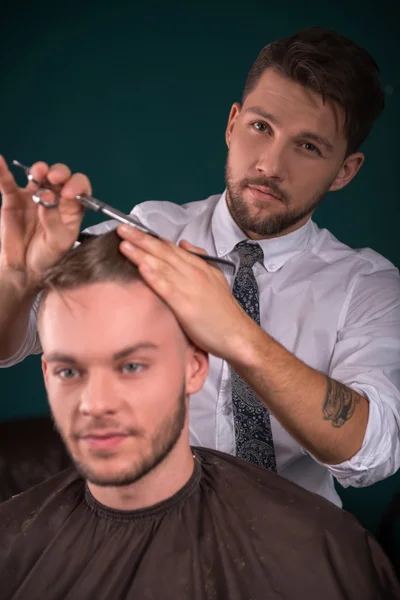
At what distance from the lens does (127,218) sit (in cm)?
161

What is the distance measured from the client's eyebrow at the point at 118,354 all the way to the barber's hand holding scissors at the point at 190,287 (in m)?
0.10

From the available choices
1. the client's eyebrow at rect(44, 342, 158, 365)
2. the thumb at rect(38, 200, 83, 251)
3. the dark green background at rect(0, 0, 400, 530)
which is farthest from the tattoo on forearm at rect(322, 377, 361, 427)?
the dark green background at rect(0, 0, 400, 530)

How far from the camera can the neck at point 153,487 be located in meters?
1.70

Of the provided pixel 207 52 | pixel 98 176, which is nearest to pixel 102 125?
pixel 98 176

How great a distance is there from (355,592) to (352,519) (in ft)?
0.63

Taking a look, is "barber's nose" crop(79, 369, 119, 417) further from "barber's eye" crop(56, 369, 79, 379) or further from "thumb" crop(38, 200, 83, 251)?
"thumb" crop(38, 200, 83, 251)

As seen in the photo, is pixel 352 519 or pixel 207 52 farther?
pixel 207 52

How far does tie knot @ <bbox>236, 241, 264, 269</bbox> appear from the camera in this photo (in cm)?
250

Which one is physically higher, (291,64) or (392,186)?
(291,64)

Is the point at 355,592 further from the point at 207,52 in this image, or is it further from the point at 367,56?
the point at 207,52

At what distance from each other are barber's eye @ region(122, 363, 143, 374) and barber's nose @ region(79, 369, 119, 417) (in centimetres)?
4

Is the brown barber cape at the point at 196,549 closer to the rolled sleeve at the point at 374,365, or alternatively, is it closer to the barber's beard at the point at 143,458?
the barber's beard at the point at 143,458

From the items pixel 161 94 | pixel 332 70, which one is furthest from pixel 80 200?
pixel 161 94

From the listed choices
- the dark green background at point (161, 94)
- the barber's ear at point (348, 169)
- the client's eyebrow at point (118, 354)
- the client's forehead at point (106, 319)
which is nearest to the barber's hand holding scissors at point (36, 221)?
the client's forehead at point (106, 319)
